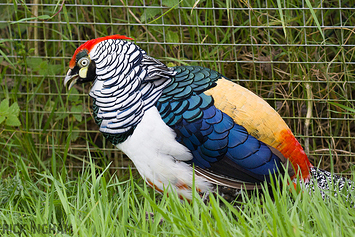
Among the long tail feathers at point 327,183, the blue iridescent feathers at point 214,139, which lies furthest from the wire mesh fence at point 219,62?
the blue iridescent feathers at point 214,139

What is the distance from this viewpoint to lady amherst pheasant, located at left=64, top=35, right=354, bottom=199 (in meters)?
1.84

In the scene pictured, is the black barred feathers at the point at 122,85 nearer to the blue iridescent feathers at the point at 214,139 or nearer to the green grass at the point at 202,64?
the blue iridescent feathers at the point at 214,139

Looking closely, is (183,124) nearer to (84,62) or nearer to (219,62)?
(84,62)

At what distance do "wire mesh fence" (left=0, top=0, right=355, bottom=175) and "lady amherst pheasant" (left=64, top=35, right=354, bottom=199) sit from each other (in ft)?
2.19

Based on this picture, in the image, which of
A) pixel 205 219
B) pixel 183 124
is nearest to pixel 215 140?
pixel 183 124

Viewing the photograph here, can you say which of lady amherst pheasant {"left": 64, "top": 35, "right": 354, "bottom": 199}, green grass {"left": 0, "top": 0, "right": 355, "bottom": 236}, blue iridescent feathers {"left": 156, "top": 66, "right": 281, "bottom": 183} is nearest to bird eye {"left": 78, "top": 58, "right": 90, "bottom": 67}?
lady amherst pheasant {"left": 64, "top": 35, "right": 354, "bottom": 199}

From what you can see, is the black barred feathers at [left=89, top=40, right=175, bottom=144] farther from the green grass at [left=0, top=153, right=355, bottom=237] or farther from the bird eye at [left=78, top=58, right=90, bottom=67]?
the green grass at [left=0, top=153, right=355, bottom=237]

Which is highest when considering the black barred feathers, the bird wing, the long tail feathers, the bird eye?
the bird eye

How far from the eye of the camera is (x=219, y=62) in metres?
2.64

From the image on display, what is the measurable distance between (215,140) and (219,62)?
941 millimetres

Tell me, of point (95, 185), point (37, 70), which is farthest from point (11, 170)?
point (95, 185)

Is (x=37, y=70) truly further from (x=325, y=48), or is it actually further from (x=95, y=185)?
(x=325, y=48)

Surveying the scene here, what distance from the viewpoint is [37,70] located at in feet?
9.00

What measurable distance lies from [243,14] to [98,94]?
1.42 metres
